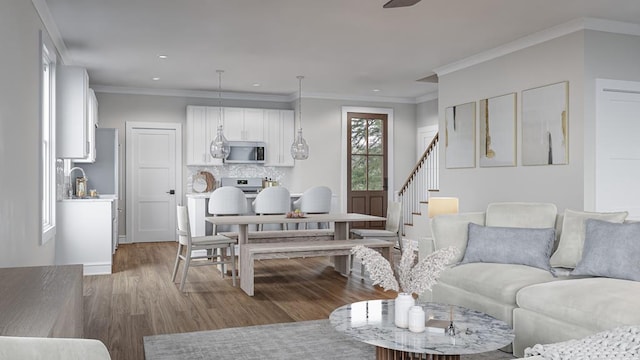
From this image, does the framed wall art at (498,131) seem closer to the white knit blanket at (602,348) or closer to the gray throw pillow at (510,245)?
the gray throw pillow at (510,245)

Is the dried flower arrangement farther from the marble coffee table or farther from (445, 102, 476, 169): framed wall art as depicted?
(445, 102, 476, 169): framed wall art

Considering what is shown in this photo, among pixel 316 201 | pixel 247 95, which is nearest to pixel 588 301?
pixel 316 201

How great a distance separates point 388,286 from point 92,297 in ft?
11.3

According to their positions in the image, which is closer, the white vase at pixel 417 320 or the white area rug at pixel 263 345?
the white vase at pixel 417 320

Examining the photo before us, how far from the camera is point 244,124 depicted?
9.65m

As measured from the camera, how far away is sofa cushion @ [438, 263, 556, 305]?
351 cm

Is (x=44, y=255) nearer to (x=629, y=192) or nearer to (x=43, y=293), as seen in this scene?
(x=43, y=293)

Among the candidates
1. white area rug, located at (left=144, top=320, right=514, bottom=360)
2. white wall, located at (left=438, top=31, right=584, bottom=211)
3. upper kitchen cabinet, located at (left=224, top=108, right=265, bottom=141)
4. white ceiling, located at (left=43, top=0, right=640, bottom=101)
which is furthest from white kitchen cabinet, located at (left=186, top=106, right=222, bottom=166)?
white area rug, located at (left=144, top=320, right=514, bottom=360)

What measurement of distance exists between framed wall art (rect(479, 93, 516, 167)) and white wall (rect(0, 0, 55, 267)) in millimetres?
4819

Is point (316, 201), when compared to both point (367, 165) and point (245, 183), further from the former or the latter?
point (367, 165)

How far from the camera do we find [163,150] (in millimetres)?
9492

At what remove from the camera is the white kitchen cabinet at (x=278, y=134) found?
978 cm

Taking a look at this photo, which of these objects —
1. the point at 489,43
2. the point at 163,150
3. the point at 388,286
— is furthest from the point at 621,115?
the point at 163,150

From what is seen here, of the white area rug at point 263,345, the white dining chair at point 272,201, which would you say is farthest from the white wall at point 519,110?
the white area rug at point 263,345
